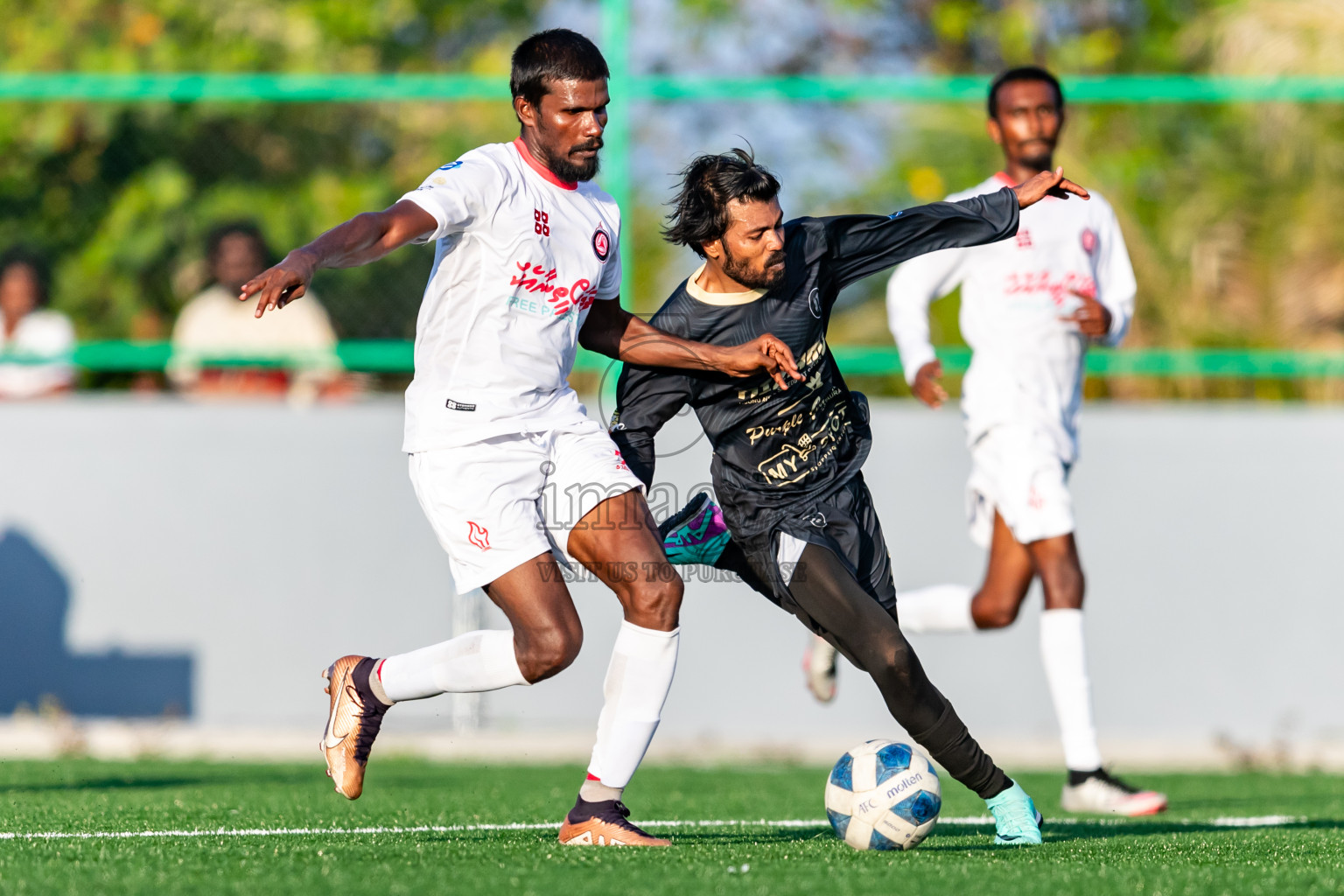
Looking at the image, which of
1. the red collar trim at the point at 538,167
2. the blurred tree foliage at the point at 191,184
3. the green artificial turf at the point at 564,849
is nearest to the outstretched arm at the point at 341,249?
the red collar trim at the point at 538,167

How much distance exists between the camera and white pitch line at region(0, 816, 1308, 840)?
4.72 metres

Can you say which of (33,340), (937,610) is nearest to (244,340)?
(33,340)

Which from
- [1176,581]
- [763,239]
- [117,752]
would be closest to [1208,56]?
[1176,581]

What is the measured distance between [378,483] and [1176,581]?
450 cm

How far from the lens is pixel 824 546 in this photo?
15.8ft

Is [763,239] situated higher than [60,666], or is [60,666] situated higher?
[763,239]

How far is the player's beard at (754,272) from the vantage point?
486 cm

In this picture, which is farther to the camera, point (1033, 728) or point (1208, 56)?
point (1208, 56)

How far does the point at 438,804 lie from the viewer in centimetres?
591

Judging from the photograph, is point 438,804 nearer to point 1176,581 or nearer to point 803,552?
point 803,552

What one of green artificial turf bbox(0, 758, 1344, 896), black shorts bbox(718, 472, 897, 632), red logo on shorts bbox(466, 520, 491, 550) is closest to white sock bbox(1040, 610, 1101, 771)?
green artificial turf bbox(0, 758, 1344, 896)

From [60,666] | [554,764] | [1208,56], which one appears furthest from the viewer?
[1208,56]

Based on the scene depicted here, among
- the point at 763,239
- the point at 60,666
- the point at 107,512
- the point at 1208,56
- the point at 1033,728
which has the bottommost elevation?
the point at 1033,728

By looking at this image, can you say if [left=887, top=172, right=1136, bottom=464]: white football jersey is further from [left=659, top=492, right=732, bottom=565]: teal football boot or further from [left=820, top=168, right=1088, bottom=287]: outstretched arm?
[left=659, top=492, right=732, bottom=565]: teal football boot
